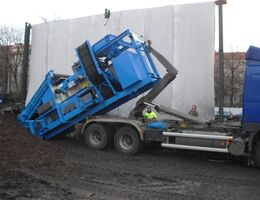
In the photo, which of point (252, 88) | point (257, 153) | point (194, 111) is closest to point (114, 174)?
point (257, 153)

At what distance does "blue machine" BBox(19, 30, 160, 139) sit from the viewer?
10328 millimetres

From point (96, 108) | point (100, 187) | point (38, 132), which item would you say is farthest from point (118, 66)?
point (100, 187)

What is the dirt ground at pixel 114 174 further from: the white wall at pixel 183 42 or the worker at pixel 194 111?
the white wall at pixel 183 42

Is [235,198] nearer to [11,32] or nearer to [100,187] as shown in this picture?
[100,187]

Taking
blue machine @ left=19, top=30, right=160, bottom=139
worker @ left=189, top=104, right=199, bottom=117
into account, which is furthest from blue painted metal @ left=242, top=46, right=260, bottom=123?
worker @ left=189, top=104, right=199, bottom=117

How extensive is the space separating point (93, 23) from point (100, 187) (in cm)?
1081

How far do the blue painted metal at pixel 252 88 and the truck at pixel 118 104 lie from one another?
4 centimetres

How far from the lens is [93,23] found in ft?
52.9

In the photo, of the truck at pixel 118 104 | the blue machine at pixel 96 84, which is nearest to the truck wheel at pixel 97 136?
the truck at pixel 118 104

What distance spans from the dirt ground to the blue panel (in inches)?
81.1

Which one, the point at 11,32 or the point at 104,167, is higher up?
the point at 11,32

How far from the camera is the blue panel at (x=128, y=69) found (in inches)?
400

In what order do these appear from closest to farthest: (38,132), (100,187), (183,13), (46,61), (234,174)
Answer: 1. (100,187)
2. (234,174)
3. (38,132)
4. (183,13)
5. (46,61)

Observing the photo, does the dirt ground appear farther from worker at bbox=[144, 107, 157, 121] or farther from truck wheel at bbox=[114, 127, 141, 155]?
worker at bbox=[144, 107, 157, 121]
